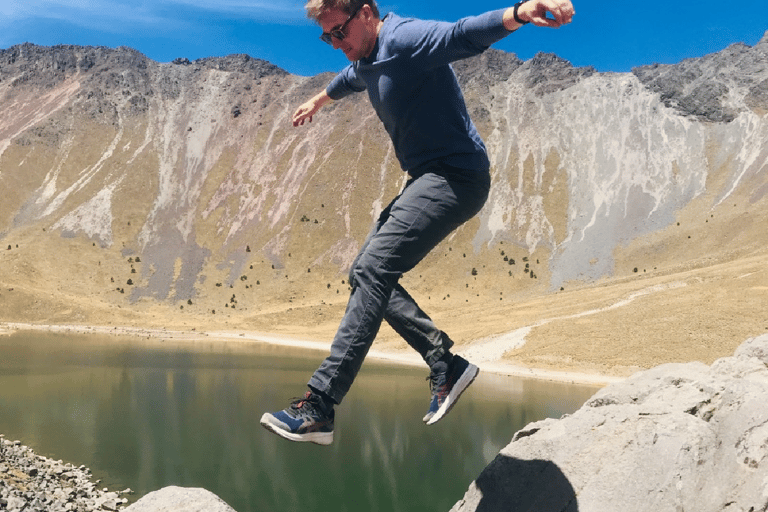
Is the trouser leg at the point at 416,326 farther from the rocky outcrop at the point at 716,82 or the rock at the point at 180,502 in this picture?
the rocky outcrop at the point at 716,82

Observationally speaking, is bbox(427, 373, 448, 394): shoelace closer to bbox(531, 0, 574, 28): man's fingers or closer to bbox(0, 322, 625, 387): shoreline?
bbox(531, 0, 574, 28): man's fingers

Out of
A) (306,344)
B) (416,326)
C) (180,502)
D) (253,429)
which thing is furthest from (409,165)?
(306,344)

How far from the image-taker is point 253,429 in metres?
25.8

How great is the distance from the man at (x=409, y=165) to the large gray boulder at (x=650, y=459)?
2.18m

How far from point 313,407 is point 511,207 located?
9018 cm

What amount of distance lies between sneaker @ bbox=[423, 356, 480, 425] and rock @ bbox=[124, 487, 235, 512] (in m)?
2.86

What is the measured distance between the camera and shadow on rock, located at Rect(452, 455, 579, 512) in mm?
6609

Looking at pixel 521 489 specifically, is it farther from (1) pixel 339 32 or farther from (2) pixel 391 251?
(1) pixel 339 32

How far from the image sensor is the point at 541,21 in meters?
4.17

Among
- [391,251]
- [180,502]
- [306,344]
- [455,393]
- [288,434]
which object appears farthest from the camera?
[306,344]

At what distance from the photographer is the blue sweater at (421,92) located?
15.7 feet

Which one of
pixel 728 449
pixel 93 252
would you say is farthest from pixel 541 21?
pixel 93 252

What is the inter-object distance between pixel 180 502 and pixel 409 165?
4458 millimetres

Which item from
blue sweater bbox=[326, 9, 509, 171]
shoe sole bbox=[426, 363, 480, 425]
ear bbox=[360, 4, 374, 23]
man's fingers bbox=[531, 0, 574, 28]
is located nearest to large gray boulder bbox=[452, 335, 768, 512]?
shoe sole bbox=[426, 363, 480, 425]
